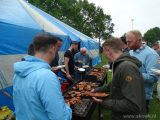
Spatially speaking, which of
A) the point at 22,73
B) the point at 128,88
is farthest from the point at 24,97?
the point at 128,88

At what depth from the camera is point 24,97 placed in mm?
2178

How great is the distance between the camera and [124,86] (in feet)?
8.14

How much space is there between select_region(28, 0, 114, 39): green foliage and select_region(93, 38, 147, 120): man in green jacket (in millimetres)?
42487

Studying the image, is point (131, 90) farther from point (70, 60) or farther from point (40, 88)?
point (70, 60)

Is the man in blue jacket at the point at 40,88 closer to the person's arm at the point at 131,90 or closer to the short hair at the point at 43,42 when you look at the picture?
the short hair at the point at 43,42

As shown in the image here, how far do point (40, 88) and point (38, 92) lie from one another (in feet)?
0.16

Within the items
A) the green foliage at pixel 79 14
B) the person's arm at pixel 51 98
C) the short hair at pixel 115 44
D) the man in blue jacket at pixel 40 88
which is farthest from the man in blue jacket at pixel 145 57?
the green foliage at pixel 79 14

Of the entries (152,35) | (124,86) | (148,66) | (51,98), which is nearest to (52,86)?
(51,98)

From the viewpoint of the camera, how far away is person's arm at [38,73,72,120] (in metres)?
2.03

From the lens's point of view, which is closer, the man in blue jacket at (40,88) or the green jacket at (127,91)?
the man in blue jacket at (40,88)

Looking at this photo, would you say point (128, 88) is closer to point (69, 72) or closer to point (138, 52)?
point (138, 52)

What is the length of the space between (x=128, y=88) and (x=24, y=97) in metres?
0.99

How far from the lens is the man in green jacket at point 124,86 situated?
244 centimetres

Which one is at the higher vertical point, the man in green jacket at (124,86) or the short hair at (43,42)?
the short hair at (43,42)
